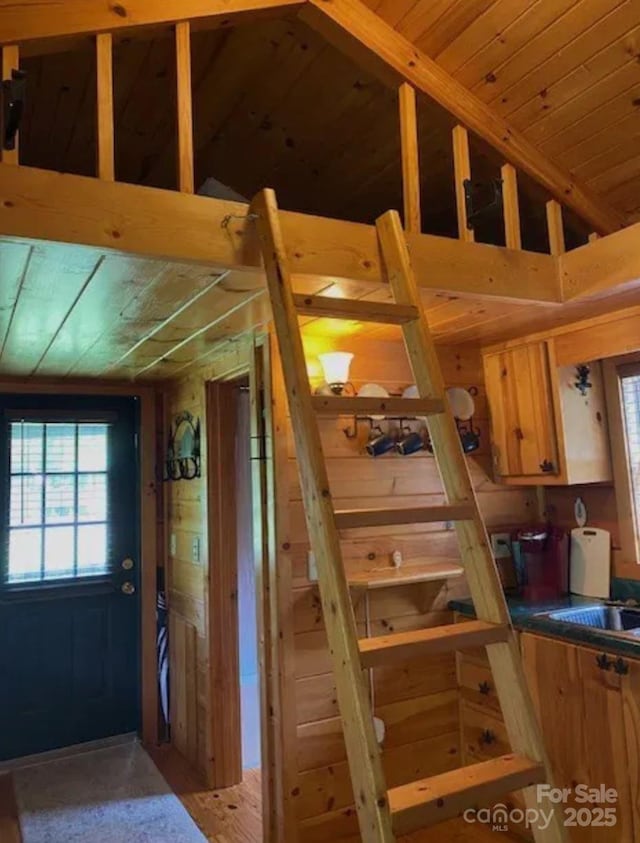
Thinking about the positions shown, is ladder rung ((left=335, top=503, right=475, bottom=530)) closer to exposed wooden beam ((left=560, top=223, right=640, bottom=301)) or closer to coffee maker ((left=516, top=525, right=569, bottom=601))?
exposed wooden beam ((left=560, top=223, right=640, bottom=301))

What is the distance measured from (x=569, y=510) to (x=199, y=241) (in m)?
2.23

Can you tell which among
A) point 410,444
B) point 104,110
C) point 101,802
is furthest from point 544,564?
point 104,110

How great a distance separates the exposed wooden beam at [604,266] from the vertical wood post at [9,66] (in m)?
1.82

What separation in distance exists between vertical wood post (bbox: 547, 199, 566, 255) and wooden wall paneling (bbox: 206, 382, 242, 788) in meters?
1.66

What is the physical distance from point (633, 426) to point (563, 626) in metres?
1.02

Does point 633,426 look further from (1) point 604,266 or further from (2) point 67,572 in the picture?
(2) point 67,572

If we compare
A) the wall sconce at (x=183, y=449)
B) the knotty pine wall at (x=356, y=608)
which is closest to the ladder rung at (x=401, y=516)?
the knotty pine wall at (x=356, y=608)

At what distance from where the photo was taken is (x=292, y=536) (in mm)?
2500

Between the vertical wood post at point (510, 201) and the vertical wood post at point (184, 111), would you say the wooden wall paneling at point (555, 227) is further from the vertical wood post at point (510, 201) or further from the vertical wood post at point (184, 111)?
the vertical wood post at point (184, 111)

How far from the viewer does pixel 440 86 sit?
219 cm

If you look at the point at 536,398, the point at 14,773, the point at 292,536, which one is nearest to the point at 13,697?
the point at 14,773

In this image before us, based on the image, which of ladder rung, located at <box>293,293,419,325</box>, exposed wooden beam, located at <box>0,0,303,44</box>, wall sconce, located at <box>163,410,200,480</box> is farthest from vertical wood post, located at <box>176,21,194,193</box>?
wall sconce, located at <box>163,410,200,480</box>

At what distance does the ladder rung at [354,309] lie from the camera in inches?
67.7

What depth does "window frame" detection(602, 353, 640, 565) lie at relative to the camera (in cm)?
276
